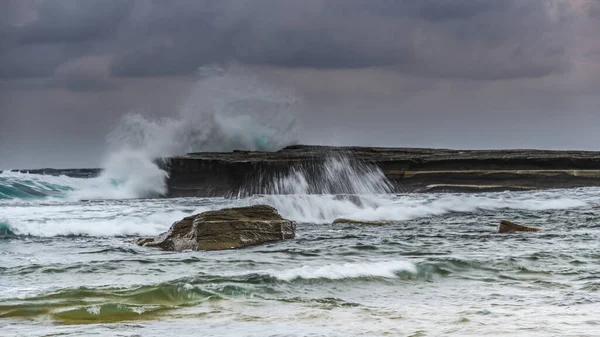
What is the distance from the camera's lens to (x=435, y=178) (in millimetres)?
31672

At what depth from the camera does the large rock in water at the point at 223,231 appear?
13453 millimetres

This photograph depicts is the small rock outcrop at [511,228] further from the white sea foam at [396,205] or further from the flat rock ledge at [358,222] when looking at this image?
the white sea foam at [396,205]

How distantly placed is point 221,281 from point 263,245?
14.1ft

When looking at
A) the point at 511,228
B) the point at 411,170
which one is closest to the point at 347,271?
the point at 511,228

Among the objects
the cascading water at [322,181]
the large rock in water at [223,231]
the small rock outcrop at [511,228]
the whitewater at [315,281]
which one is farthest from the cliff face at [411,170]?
the large rock in water at [223,231]

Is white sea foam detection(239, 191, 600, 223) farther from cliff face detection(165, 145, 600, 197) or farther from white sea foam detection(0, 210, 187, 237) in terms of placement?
cliff face detection(165, 145, 600, 197)

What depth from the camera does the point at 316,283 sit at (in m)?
9.55

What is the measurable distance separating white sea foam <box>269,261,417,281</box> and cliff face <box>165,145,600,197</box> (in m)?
20.2

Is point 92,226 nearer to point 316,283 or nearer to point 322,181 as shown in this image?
point 316,283

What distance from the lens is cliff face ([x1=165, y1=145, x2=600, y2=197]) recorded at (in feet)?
103

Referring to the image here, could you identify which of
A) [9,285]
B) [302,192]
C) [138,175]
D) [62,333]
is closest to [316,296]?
[62,333]

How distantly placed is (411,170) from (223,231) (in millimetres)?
19790

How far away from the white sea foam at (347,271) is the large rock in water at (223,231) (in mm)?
3446

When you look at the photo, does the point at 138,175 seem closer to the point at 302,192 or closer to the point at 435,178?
the point at 302,192
